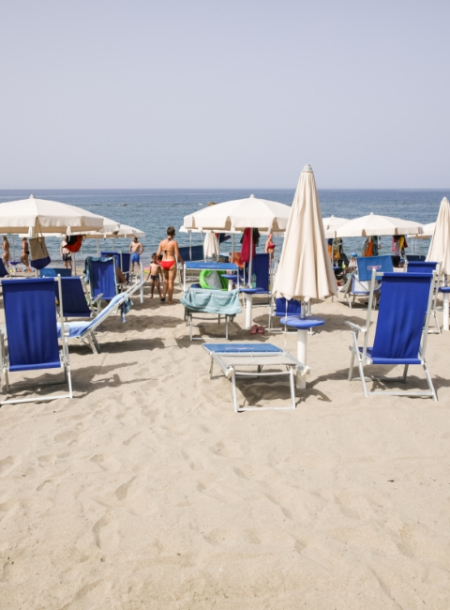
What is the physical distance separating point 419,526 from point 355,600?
2.36ft

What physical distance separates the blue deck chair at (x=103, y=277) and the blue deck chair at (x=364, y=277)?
4099 mm

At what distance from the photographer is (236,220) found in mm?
7805

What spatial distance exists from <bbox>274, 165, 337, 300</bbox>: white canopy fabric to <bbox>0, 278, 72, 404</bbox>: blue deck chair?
2149 millimetres

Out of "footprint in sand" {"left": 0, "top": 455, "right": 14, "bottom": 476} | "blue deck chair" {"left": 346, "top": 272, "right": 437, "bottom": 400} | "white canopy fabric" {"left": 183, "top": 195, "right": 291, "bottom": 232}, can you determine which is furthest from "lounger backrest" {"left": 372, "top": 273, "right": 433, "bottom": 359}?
"white canopy fabric" {"left": 183, "top": 195, "right": 291, "bottom": 232}

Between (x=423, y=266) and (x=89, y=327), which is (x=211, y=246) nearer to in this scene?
(x=423, y=266)

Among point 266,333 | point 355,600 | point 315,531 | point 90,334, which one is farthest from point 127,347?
point 355,600

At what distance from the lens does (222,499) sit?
10.3ft

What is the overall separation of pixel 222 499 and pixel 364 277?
7.83 meters

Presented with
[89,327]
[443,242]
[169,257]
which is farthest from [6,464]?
[443,242]

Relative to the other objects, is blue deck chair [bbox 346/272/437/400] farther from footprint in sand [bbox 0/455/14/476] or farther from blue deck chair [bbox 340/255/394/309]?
blue deck chair [bbox 340/255/394/309]

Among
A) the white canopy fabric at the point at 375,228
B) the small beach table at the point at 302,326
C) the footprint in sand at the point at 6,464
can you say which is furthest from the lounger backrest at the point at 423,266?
the footprint in sand at the point at 6,464

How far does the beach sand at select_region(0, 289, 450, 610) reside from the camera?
2.41 m

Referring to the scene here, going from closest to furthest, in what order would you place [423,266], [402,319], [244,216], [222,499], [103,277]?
[222,499] → [402,319] → [244,216] → [423,266] → [103,277]

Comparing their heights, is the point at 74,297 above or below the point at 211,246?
above
